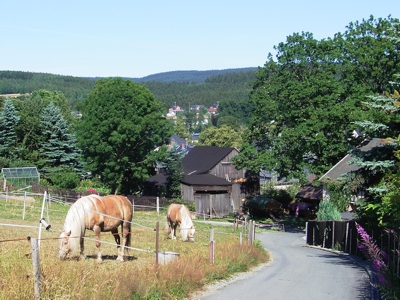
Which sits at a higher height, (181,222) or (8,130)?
(8,130)

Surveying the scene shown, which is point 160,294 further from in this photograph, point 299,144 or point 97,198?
A: point 299,144

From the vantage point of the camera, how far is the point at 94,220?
17.5 metres

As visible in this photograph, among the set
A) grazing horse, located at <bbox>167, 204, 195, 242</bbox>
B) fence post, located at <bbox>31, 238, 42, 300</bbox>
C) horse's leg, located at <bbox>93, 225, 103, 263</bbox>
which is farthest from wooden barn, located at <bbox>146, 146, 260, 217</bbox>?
fence post, located at <bbox>31, 238, 42, 300</bbox>

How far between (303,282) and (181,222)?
10.0 metres

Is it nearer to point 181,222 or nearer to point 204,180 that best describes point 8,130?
point 204,180

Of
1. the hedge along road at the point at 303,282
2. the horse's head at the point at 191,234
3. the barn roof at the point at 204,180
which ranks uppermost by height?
the barn roof at the point at 204,180

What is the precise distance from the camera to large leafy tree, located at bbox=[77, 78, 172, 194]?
51594 millimetres

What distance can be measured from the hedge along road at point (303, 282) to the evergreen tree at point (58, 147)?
40567 mm

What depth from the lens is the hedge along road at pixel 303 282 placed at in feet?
51.7

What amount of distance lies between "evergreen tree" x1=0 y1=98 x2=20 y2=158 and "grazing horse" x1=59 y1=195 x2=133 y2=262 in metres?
48.9

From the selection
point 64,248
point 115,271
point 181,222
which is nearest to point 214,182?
point 181,222

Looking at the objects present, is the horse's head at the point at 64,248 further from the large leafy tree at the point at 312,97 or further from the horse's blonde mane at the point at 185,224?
the large leafy tree at the point at 312,97

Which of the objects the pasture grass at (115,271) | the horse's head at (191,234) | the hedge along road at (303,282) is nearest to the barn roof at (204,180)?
the horse's head at (191,234)

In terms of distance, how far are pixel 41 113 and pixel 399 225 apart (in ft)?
198
